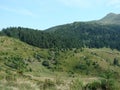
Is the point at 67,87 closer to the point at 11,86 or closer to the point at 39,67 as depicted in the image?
the point at 11,86

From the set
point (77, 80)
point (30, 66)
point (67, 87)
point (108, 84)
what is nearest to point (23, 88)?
point (67, 87)

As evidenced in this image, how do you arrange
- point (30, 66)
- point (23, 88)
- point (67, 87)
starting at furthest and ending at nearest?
1. point (30, 66)
2. point (67, 87)
3. point (23, 88)

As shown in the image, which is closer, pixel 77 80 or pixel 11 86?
pixel 11 86

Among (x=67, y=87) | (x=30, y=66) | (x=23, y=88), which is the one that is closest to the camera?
(x=23, y=88)

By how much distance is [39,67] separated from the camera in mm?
199500

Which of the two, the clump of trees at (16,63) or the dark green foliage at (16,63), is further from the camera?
the dark green foliage at (16,63)

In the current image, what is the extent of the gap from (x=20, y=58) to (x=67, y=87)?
592 feet

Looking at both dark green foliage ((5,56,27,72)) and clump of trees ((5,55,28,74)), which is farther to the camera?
dark green foliage ((5,56,27,72))

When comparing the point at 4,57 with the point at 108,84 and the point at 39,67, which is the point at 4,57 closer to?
the point at 39,67

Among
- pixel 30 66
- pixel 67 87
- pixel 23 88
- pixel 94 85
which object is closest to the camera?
pixel 23 88

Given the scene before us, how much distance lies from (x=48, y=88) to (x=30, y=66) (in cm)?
17380

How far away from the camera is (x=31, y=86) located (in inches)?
749

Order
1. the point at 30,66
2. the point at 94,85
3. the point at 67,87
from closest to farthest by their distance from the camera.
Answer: the point at 67,87 < the point at 94,85 < the point at 30,66

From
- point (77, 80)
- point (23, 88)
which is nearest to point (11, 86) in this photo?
point (23, 88)
